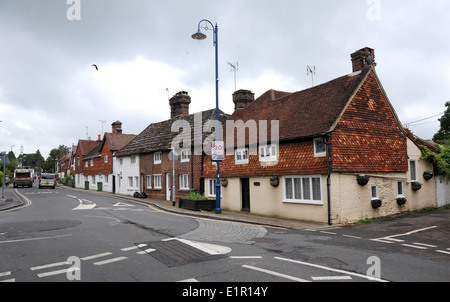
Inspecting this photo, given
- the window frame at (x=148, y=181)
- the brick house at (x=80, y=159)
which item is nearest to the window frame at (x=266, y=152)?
the window frame at (x=148, y=181)

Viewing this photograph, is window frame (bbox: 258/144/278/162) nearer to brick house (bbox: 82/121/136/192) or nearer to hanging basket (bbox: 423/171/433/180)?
hanging basket (bbox: 423/171/433/180)

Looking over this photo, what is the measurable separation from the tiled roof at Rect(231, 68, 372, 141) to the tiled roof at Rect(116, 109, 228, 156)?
7.27 m

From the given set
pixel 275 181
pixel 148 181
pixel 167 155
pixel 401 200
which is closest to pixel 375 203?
pixel 401 200

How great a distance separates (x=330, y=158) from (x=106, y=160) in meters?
33.6

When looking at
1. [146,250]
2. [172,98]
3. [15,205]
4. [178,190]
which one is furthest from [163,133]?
[146,250]

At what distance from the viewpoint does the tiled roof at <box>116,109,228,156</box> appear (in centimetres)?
2786

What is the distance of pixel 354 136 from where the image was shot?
51.2ft

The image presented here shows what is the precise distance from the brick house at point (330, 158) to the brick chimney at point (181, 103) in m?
13.9

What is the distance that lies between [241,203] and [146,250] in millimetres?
11694

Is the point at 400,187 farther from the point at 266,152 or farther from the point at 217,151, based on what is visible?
the point at 217,151

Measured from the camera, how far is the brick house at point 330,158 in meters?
14.6

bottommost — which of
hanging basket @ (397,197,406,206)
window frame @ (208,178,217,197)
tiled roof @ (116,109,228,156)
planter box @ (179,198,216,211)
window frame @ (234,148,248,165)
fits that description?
planter box @ (179,198,216,211)

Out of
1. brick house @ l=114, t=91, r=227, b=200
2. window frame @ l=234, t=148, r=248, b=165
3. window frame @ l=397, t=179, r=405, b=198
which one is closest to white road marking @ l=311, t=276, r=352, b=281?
window frame @ l=234, t=148, r=248, b=165
